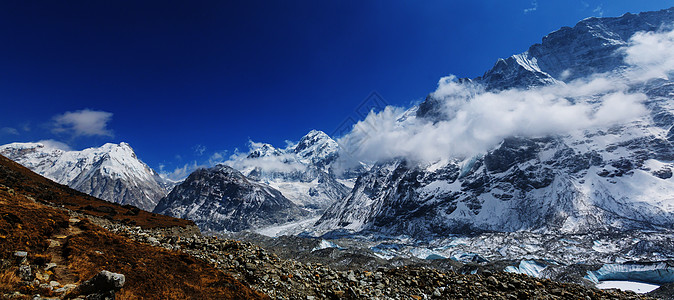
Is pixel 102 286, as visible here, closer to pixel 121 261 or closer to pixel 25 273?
pixel 25 273

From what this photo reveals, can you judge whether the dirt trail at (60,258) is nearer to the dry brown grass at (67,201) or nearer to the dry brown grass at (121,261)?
the dry brown grass at (121,261)

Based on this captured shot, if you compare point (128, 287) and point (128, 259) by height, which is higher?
point (128, 259)

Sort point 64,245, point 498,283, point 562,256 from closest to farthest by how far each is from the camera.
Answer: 1. point 64,245
2. point 498,283
3. point 562,256

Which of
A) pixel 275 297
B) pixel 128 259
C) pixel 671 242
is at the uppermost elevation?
pixel 671 242

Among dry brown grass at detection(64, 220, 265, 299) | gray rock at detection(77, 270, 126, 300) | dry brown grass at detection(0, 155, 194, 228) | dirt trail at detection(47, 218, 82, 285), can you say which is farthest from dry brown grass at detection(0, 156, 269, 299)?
dry brown grass at detection(0, 155, 194, 228)

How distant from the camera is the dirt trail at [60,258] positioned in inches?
471

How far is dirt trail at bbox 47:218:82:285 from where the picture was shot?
12.0m

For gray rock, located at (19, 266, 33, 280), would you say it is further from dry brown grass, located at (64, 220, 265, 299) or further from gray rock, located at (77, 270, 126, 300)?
gray rock, located at (77, 270, 126, 300)

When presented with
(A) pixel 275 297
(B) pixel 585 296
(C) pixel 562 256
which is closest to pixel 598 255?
(C) pixel 562 256

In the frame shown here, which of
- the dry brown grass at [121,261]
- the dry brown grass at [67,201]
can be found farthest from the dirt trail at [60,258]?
the dry brown grass at [67,201]

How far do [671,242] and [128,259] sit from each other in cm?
28976

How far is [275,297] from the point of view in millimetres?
15500

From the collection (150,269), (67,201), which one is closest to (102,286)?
(150,269)

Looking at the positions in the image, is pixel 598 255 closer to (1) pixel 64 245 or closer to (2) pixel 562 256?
(2) pixel 562 256
